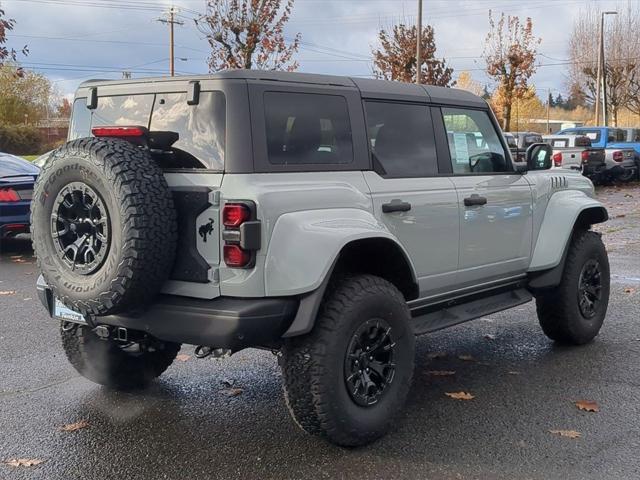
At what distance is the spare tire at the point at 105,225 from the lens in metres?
3.31

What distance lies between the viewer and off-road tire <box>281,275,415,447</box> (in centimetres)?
355

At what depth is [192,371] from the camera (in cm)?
512

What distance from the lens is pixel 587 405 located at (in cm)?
438

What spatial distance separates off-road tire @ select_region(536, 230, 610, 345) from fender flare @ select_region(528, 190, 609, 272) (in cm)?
14

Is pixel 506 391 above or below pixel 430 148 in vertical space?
below

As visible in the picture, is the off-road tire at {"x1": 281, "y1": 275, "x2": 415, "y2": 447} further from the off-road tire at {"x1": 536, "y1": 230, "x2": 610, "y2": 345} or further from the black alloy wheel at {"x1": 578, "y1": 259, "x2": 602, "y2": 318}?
the black alloy wheel at {"x1": 578, "y1": 259, "x2": 602, "y2": 318}

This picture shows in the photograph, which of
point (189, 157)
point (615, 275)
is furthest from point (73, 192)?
point (615, 275)

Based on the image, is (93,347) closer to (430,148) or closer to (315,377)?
(315,377)

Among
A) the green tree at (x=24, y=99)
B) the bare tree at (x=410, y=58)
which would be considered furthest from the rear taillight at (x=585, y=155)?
the green tree at (x=24, y=99)

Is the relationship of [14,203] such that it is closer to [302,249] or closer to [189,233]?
[189,233]

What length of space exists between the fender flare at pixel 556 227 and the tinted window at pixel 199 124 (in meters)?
2.84

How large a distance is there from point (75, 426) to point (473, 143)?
10.6 ft

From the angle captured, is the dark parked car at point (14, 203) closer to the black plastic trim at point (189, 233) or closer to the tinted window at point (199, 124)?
the tinted window at point (199, 124)

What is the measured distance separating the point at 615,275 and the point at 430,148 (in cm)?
507
